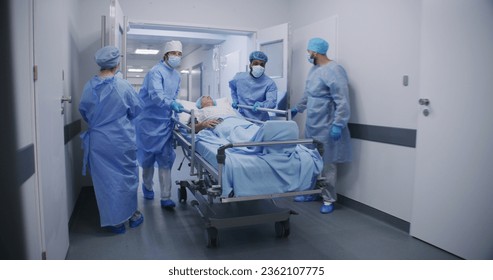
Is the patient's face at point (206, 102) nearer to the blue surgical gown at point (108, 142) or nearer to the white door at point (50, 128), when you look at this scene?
the blue surgical gown at point (108, 142)

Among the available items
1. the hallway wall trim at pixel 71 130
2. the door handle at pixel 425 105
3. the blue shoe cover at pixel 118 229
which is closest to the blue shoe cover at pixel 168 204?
the blue shoe cover at pixel 118 229

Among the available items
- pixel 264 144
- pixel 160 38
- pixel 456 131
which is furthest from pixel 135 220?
pixel 160 38

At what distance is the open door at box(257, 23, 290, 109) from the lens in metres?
4.41

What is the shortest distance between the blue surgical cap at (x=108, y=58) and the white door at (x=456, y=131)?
2443mm

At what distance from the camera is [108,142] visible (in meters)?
2.83

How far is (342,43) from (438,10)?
1.28 metres

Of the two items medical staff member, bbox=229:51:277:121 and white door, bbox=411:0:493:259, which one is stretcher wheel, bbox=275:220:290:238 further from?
medical staff member, bbox=229:51:277:121

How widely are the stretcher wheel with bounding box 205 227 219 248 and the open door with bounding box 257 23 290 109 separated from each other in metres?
2.29

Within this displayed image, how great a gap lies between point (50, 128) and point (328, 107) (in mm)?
2557

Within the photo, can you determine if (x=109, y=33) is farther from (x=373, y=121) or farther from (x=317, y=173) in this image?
(x=373, y=121)

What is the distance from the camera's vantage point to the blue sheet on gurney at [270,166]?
2.31m

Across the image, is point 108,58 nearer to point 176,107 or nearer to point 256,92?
point 176,107

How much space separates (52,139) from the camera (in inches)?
84.5
